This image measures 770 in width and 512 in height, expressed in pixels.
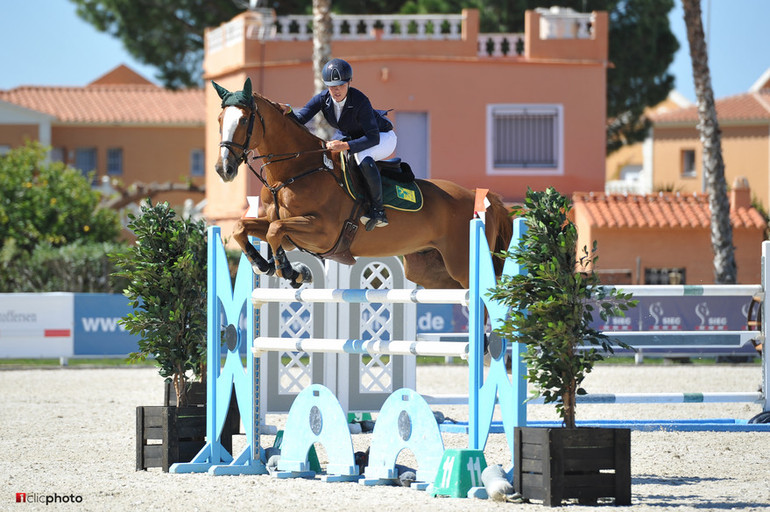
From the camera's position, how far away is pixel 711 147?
20.6 meters

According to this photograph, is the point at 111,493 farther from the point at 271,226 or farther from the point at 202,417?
the point at 271,226

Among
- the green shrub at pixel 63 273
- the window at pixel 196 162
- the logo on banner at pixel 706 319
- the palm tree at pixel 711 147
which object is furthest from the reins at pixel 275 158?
the window at pixel 196 162

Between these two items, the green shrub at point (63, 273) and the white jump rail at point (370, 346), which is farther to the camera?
the green shrub at point (63, 273)

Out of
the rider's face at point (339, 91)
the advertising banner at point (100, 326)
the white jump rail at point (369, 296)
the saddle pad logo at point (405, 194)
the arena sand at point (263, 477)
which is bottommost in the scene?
the arena sand at point (263, 477)

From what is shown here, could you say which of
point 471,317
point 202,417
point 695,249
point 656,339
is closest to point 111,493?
point 202,417

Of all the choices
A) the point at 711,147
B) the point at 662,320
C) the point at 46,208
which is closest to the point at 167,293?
the point at 662,320

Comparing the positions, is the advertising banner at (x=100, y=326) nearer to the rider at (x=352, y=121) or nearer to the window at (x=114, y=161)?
the rider at (x=352, y=121)

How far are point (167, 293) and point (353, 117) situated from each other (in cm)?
184

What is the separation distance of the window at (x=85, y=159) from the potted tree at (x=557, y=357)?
139 feet

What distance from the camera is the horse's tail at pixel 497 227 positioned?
848 cm

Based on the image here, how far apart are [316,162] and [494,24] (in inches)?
805

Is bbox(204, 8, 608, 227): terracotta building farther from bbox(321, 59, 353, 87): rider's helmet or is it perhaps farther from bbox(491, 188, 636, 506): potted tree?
bbox(491, 188, 636, 506): potted tree

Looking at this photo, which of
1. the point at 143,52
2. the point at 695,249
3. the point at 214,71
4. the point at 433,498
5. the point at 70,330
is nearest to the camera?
the point at 433,498

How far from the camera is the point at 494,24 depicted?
27.4m
